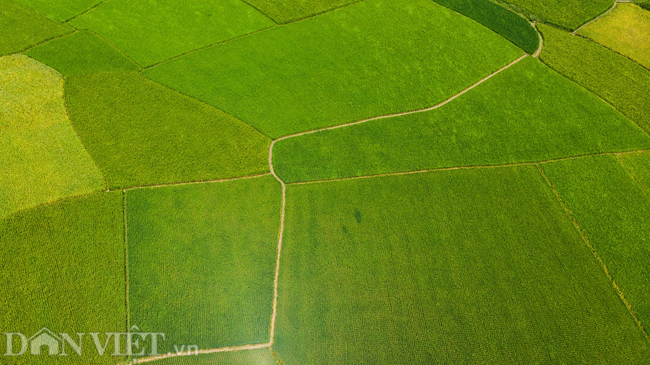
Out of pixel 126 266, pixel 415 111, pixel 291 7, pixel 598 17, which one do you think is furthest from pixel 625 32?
pixel 126 266

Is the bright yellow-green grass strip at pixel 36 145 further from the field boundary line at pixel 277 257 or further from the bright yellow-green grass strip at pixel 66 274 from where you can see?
the field boundary line at pixel 277 257

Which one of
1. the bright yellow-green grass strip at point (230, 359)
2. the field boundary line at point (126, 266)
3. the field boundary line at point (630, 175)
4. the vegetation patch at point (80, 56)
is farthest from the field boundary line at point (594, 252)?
the vegetation patch at point (80, 56)

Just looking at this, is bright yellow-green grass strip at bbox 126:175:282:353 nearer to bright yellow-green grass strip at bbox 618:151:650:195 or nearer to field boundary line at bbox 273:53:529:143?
field boundary line at bbox 273:53:529:143

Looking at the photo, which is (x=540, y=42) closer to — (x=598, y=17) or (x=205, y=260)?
(x=598, y=17)

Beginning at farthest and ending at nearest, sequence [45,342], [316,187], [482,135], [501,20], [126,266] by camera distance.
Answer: [501,20] < [482,135] < [316,187] < [126,266] < [45,342]

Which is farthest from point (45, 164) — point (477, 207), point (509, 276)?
point (509, 276)
